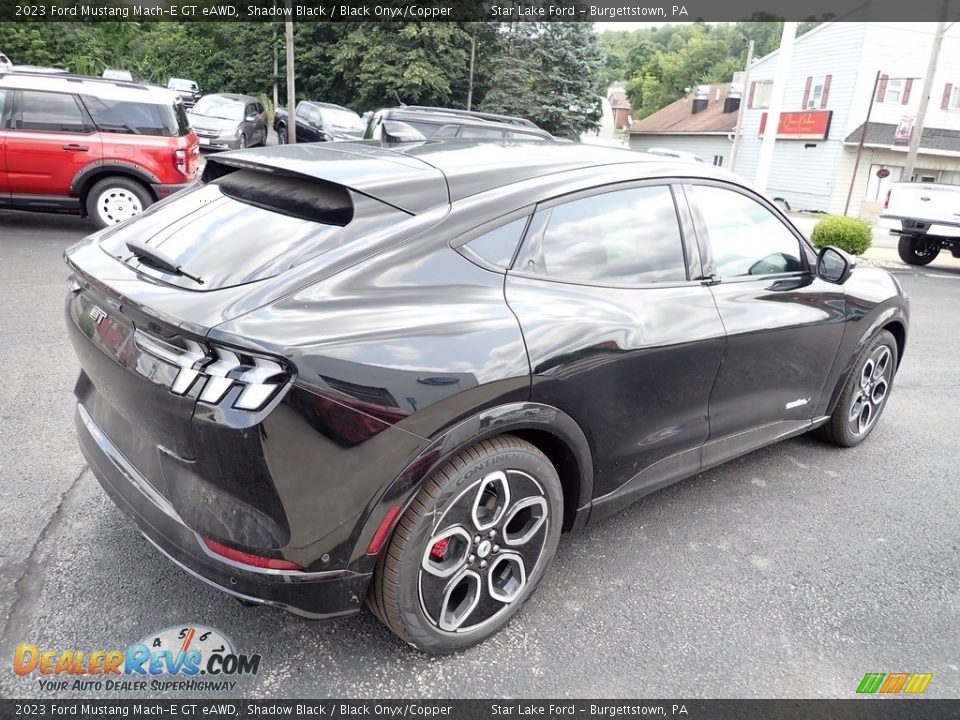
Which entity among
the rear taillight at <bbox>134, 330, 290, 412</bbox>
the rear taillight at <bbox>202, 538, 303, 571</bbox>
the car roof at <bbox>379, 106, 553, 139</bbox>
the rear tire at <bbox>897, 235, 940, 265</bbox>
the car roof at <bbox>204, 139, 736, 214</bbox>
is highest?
the car roof at <bbox>204, 139, 736, 214</bbox>

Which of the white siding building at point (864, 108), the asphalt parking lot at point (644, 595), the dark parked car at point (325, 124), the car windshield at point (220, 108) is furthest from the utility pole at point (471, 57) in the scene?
the asphalt parking lot at point (644, 595)

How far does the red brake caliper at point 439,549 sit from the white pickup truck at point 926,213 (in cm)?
1300

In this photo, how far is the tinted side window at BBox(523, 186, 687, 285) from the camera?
2.65 m

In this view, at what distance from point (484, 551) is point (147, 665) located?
1.17 m

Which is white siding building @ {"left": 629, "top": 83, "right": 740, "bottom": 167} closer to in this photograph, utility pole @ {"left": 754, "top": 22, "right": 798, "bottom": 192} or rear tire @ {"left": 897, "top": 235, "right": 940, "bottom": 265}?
utility pole @ {"left": 754, "top": 22, "right": 798, "bottom": 192}

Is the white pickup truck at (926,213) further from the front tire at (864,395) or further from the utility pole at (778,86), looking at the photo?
the front tire at (864,395)

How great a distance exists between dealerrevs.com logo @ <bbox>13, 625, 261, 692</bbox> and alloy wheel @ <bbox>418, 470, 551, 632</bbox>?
673mm

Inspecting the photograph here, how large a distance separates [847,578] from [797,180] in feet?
119

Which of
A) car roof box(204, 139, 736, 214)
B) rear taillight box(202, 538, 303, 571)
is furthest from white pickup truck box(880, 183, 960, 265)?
rear taillight box(202, 538, 303, 571)

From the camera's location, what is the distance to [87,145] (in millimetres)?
8812

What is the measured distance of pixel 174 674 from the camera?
2.35 meters

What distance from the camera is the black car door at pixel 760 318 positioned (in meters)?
3.21

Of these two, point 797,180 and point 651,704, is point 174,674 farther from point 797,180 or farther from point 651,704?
point 797,180

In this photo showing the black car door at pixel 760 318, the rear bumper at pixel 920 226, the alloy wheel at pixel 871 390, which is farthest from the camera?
the rear bumper at pixel 920 226
